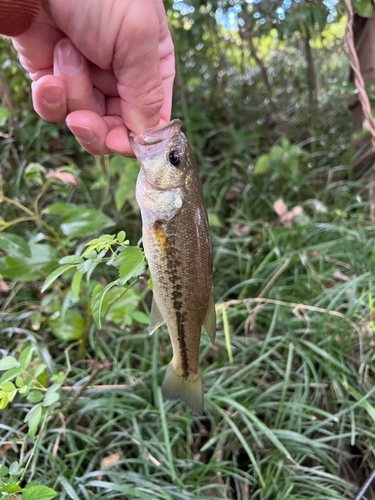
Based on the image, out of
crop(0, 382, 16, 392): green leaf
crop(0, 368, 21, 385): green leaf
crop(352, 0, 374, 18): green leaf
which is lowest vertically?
crop(0, 382, 16, 392): green leaf

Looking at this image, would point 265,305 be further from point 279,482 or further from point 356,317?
point 279,482

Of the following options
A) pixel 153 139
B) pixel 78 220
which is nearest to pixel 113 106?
pixel 153 139

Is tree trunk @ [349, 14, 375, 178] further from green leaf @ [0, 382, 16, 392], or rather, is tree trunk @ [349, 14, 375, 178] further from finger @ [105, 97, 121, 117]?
green leaf @ [0, 382, 16, 392]

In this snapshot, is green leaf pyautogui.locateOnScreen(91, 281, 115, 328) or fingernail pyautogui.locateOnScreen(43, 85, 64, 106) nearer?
green leaf pyautogui.locateOnScreen(91, 281, 115, 328)

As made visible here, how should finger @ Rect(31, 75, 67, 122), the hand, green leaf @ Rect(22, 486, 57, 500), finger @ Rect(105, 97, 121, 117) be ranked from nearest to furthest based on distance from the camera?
green leaf @ Rect(22, 486, 57, 500)
the hand
finger @ Rect(31, 75, 67, 122)
finger @ Rect(105, 97, 121, 117)

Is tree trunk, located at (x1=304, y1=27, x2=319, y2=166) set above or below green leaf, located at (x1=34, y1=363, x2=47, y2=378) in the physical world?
above

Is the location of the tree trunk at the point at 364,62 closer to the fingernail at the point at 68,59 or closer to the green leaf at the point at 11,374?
the fingernail at the point at 68,59

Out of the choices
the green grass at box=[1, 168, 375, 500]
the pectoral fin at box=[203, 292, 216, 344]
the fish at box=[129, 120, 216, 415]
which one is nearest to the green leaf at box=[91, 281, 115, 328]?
the fish at box=[129, 120, 216, 415]

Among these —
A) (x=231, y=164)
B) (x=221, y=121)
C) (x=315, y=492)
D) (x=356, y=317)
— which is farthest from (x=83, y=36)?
(x=221, y=121)
